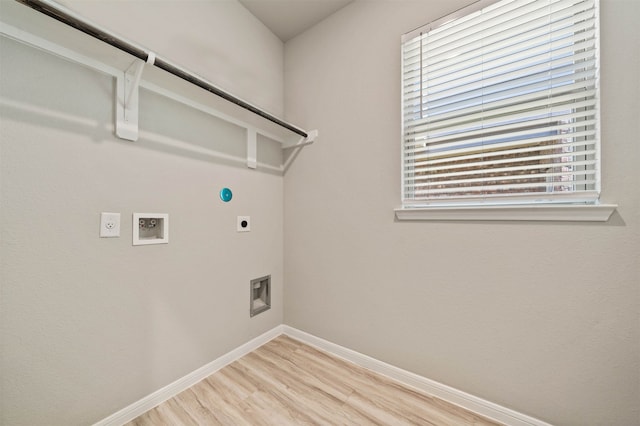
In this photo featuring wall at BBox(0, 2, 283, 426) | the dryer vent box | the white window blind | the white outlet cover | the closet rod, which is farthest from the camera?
the dryer vent box

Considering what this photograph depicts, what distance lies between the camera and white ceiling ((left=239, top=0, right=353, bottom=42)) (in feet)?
5.42

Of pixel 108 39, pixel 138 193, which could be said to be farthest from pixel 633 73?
pixel 138 193

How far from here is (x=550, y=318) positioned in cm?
104

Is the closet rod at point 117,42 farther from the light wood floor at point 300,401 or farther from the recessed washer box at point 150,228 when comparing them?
the light wood floor at point 300,401

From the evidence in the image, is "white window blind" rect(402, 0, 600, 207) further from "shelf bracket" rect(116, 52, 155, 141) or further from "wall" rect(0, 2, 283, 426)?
"shelf bracket" rect(116, 52, 155, 141)

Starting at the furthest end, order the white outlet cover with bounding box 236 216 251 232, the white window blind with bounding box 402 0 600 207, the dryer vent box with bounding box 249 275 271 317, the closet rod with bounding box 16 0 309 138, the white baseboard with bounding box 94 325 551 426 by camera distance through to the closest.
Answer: the dryer vent box with bounding box 249 275 271 317 < the white outlet cover with bounding box 236 216 251 232 < the white baseboard with bounding box 94 325 551 426 < the white window blind with bounding box 402 0 600 207 < the closet rod with bounding box 16 0 309 138

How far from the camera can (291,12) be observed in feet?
5.70

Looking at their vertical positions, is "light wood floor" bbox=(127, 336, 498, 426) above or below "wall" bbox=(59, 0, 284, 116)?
below

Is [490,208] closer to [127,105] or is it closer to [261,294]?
[261,294]

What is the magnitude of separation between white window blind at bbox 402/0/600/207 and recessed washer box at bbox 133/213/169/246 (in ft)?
4.69

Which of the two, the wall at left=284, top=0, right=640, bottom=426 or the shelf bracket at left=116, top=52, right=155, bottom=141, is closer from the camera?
the wall at left=284, top=0, right=640, bottom=426

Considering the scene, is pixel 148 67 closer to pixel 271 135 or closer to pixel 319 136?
pixel 271 135

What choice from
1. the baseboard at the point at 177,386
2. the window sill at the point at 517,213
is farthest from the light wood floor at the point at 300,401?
the window sill at the point at 517,213

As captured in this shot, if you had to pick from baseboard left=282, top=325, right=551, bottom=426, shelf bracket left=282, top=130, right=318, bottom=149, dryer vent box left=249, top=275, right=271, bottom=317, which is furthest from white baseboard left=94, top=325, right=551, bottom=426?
shelf bracket left=282, top=130, right=318, bottom=149
